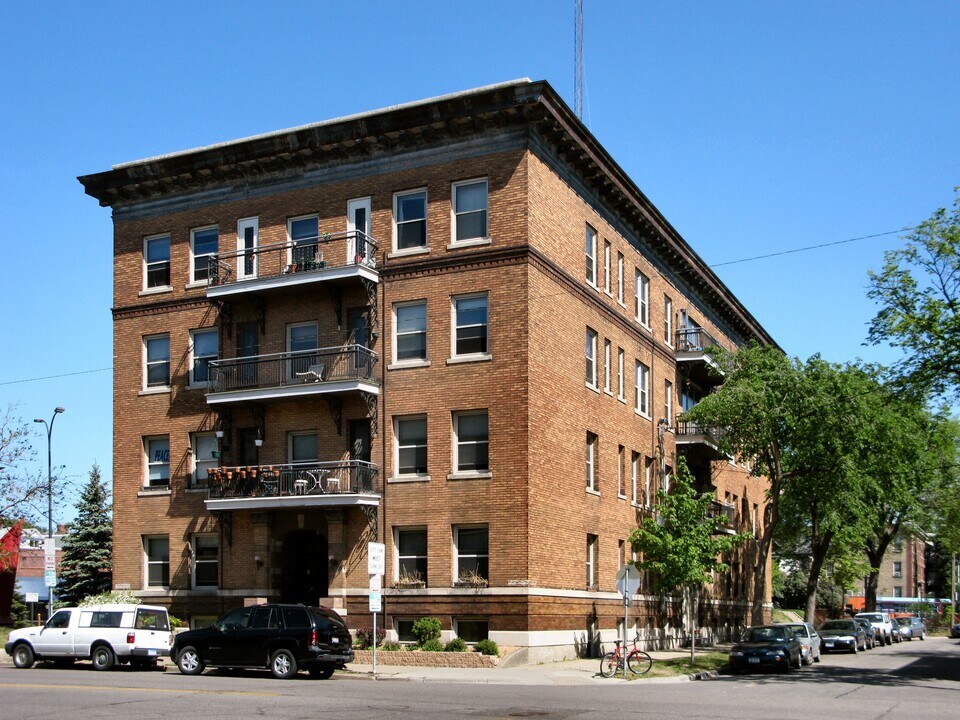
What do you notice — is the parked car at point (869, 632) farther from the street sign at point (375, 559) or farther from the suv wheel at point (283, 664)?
the suv wheel at point (283, 664)

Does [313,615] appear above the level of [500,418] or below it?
below

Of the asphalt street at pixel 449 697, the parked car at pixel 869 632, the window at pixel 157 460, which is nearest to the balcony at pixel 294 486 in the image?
the window at pixel 157 460

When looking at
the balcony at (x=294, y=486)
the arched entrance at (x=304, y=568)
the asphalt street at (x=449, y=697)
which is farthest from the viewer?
the arched entrance at (x=304, y=568)

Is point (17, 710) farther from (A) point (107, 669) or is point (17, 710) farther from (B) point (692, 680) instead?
(B) point (692, 680)

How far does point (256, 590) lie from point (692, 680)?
13.8 meters

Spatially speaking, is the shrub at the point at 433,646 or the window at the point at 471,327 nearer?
the shrub at the point at 433,646

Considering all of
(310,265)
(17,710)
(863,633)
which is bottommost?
(863,633)

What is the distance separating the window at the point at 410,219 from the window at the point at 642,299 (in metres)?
11.4

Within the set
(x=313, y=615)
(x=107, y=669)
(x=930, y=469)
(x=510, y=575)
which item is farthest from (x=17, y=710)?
(x=930, y=469)

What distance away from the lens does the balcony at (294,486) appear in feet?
109

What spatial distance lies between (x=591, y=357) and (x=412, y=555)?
31.1 feet

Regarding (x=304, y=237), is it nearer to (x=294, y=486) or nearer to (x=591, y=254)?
(x=294, y=486)

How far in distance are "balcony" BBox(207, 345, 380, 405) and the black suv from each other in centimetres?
818

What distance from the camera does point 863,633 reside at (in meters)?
53.6
